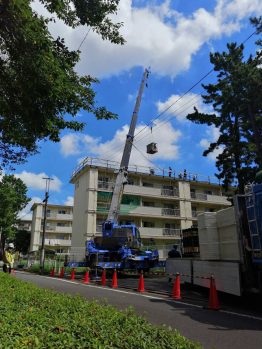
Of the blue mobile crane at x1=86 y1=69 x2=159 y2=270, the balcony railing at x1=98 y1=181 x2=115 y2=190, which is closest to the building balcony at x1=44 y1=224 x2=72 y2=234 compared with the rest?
the balcony railing at x1=98 y1=181 x2=115 y2=190

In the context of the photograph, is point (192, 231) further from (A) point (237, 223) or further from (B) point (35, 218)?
(B) point (35, 218)

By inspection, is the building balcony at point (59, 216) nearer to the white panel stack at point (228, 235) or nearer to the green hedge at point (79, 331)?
the white panel stack at point (228, 235)

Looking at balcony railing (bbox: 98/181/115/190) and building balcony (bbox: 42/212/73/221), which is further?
building balcony (bbox: 42/212/73/221)

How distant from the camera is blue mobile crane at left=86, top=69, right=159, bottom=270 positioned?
74.3 feet

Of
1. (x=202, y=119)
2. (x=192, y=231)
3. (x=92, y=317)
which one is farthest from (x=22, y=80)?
(x=202, y=119)

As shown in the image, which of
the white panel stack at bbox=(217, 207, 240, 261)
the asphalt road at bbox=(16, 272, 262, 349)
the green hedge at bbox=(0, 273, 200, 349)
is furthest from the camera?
the white panel stack at bbox=(217, 207, 240, 261)

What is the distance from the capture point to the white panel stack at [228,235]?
36.1 feet

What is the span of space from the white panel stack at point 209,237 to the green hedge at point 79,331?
24.2 feet

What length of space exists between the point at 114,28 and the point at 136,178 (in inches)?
1495

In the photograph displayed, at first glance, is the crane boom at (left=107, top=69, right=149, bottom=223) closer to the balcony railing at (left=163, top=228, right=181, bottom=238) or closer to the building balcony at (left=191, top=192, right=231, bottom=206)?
the balcony railing at (left=163, top=228, right=181, bottom=238)

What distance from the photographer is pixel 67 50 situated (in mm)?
8172

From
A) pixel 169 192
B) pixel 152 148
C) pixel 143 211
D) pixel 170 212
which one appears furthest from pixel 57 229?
pixel 152 148

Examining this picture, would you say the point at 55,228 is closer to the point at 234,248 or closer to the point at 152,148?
the point at 152,148

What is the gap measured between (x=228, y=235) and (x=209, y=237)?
991mm
